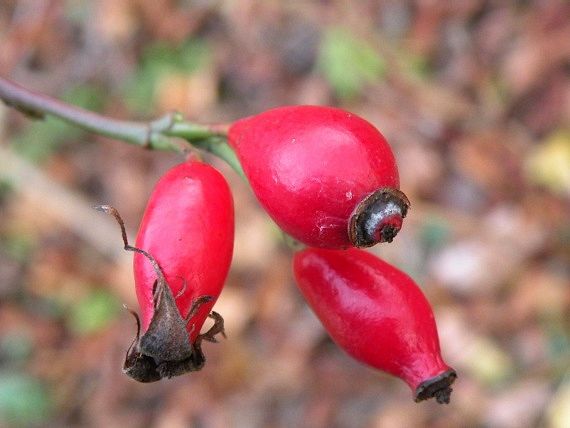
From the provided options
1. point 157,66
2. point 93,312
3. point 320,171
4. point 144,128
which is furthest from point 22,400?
point 320,171

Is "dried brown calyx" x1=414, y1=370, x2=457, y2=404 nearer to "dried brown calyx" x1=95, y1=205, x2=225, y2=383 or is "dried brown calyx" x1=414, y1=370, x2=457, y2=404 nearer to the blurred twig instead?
"dried brown calyx" x1=95, y1=205, x2=225, y2=383

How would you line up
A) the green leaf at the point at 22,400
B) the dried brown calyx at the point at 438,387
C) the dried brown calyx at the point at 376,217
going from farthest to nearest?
the green leaf at the point at 22,400
the dried brown calyx at the point at 438,387
the dried brown calyx at the point at 376,217

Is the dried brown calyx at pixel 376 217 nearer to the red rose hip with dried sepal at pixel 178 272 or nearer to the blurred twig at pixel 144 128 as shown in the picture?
the red rose hip with dried sepal at pixel 178 272

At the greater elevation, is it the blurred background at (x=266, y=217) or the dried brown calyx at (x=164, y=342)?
the blurred background at (x=266, y=217)

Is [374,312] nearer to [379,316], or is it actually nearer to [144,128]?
[379,316]

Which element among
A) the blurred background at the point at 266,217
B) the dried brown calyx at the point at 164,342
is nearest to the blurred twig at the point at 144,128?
the dried brown calyx at the point at 164,342

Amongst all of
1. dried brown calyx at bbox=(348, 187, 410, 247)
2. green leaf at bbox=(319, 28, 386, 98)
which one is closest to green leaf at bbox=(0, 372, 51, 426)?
green leaf at bbox=(319, 28, 386, 98)

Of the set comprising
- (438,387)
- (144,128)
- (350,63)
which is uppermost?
(350,63)
